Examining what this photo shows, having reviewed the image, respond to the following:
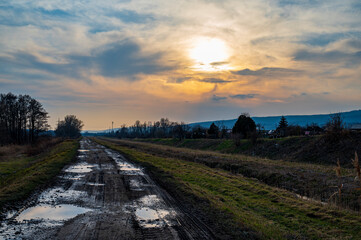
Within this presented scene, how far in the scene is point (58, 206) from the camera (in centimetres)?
923

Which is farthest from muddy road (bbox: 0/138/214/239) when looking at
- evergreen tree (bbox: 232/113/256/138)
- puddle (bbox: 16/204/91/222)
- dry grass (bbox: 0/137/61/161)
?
evergreen tree (bbox: 232/113/256/138)

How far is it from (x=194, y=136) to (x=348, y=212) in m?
70.9

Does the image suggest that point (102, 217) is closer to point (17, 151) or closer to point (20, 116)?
point (17, 151)

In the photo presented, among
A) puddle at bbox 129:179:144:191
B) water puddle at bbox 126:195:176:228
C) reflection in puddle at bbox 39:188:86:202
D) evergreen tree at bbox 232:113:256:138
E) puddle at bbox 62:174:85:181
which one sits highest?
evergreen tree at bbox 232:113:256:138

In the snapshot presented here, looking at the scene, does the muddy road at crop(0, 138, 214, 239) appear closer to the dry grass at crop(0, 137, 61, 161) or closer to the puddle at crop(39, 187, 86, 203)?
the puddle at crop(39, 187, 86, 203)

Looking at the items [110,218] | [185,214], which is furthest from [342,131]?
[110,218]

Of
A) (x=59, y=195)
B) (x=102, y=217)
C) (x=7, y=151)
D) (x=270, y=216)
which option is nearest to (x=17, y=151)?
(x=7, y=151)

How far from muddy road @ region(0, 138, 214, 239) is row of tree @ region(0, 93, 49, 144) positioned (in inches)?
2705

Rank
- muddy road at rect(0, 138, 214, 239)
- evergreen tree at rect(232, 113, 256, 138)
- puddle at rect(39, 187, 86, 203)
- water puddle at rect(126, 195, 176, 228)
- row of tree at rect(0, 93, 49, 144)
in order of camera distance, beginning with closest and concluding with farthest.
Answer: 1. muddy road at rect(0, 138, 214, 239)
2. water puddle at rect(126, 195, 176, 228)
3. puddle at rect(39, 187, 86, 203)
4. evergreen tree at rect(232, 113, 256, 138)
5. row of tree at rect(0, 93, 49, 144)

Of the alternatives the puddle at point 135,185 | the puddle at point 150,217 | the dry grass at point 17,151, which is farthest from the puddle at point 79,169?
the dry grass at point 17,151

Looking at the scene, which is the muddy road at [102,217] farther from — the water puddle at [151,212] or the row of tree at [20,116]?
the row of tree at [20,116]

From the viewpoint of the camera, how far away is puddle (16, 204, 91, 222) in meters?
7.82

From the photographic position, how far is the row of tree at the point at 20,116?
68.8 meters

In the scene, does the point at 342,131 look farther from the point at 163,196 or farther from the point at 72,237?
the point at 72,237
